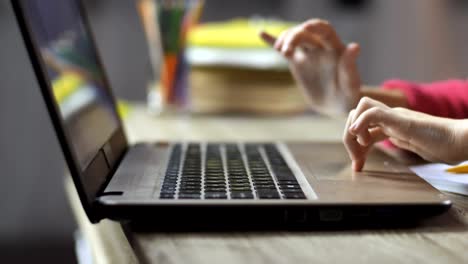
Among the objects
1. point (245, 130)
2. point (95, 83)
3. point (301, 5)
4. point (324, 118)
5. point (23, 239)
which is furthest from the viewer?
point (301, 5)

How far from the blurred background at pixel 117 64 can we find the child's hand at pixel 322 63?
1.04m

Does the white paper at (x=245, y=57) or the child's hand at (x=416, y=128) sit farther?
the white paper at (x=245, y=57)

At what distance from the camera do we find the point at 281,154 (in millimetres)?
750

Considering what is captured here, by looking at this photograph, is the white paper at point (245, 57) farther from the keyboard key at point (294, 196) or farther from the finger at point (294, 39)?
the keyboard key at point (294, 196)

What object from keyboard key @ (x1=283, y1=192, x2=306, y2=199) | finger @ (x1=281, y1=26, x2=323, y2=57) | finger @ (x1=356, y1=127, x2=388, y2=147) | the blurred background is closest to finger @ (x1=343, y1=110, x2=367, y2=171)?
finger @ (x1=356, y1=127, x2=388, y2=147)

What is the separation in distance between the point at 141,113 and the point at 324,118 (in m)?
0.37

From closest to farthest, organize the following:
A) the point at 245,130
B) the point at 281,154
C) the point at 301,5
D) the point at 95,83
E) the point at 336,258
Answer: the point at 336,258
the point at 281,154
the point at 95,83
the point at 245,130
the point at 301,5

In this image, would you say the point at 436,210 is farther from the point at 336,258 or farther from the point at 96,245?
the point at 96,245

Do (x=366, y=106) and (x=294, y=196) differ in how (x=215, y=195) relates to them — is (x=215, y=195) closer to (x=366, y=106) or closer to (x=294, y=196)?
(x=294, y=196)

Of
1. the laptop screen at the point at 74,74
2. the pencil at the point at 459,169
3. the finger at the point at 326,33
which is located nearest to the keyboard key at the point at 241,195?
the laptop screen at the point at 74,74

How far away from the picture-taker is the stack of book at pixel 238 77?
130 cm

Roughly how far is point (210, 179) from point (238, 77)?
73cm

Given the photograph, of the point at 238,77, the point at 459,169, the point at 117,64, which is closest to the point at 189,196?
the point at 459,169

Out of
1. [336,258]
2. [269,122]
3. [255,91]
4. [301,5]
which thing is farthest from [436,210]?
[301,5]
